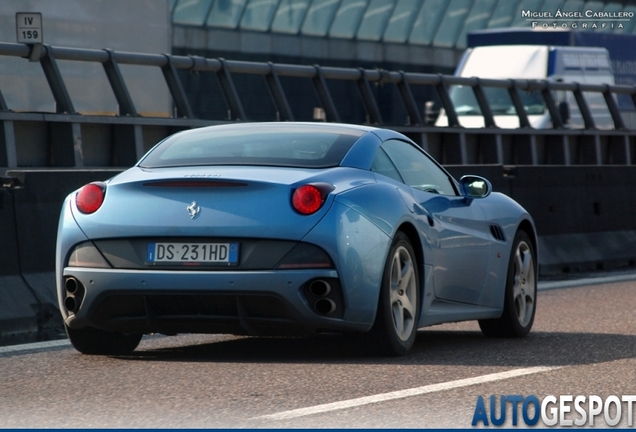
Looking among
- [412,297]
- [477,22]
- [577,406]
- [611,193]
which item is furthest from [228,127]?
[477,22]

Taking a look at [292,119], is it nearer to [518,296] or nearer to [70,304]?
[518,296]

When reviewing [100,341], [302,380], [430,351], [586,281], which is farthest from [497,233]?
[586,281]

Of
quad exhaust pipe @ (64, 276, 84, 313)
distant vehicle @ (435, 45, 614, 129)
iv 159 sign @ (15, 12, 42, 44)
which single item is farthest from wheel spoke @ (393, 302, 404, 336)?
distant vehicle @ (435, 45, 614, 129)

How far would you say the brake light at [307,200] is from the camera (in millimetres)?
8000

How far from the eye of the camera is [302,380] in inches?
296

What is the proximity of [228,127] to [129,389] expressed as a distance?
238 cm

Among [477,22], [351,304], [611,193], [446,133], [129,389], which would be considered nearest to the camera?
[129,389]

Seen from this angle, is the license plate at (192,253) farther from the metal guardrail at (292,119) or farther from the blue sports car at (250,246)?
the metal guardrail at (292,119)

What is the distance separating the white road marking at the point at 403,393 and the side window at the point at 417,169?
160cm

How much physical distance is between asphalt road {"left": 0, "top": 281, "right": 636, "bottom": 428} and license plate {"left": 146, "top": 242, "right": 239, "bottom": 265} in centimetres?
55

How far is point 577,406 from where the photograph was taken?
263 inches

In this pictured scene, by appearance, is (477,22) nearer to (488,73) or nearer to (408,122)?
(488,73)

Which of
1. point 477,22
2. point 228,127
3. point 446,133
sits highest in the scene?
point 228,127

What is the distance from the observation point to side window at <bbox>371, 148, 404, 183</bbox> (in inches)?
347
